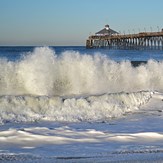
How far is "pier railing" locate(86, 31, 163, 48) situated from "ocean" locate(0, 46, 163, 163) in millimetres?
41430

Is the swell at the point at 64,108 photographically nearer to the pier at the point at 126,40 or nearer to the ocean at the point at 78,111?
the ocean at the point at 78,111

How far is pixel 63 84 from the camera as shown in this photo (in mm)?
12523

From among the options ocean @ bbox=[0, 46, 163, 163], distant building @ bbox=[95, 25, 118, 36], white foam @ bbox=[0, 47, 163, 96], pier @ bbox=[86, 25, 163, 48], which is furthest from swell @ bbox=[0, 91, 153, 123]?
distant building @ bbox=[95, 25, 118, 36]

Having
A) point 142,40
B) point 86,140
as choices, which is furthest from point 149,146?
point 142,40

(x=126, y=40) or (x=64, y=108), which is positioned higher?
(x=126, y=40)

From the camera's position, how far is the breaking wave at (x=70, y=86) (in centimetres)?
884

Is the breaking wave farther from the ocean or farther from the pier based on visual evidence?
the pier

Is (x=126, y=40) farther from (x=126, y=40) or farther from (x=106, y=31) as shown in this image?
(x=106, y=31)

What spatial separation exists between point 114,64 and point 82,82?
1.96 m

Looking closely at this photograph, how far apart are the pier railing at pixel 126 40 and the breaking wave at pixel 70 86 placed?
40628 mm

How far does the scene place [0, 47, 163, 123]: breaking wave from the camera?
8844mm

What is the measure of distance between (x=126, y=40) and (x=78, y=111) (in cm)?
5703

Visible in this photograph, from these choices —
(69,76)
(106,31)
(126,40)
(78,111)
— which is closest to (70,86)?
(69,76)

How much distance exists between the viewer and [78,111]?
8891 millimetres
